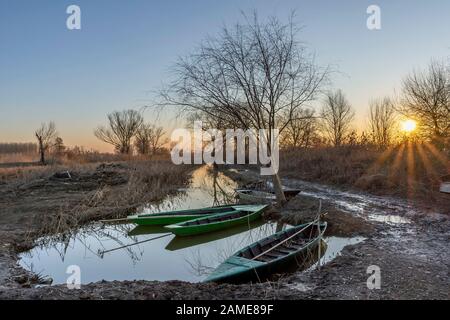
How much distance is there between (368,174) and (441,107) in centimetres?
1276

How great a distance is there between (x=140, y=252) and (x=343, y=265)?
5489 mm

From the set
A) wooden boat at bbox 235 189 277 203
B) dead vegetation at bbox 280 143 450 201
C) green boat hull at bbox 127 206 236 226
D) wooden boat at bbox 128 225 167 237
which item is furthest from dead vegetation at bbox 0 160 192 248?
dead vegetation at bbox 280 143 450 201

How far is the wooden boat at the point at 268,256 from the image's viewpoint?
6691 mm

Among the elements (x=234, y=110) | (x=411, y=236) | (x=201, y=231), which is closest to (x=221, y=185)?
(x=234, y=110)

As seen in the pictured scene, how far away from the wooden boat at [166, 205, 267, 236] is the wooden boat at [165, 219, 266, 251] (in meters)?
0.12

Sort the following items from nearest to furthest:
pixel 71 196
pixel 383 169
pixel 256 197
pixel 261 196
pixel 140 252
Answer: pixel 140 252 < pixel 256 197 < pixel 261 196 < pixel 71 196 < pixel 383 169

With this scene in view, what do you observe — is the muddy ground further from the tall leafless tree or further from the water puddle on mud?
the tall leafless tree

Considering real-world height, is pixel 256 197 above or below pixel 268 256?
above

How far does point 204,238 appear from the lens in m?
11.0

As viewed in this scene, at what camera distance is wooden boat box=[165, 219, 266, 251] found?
34.0ft

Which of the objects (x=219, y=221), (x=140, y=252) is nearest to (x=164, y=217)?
(x=219, y=221)

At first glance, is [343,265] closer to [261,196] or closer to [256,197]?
[256,197]
